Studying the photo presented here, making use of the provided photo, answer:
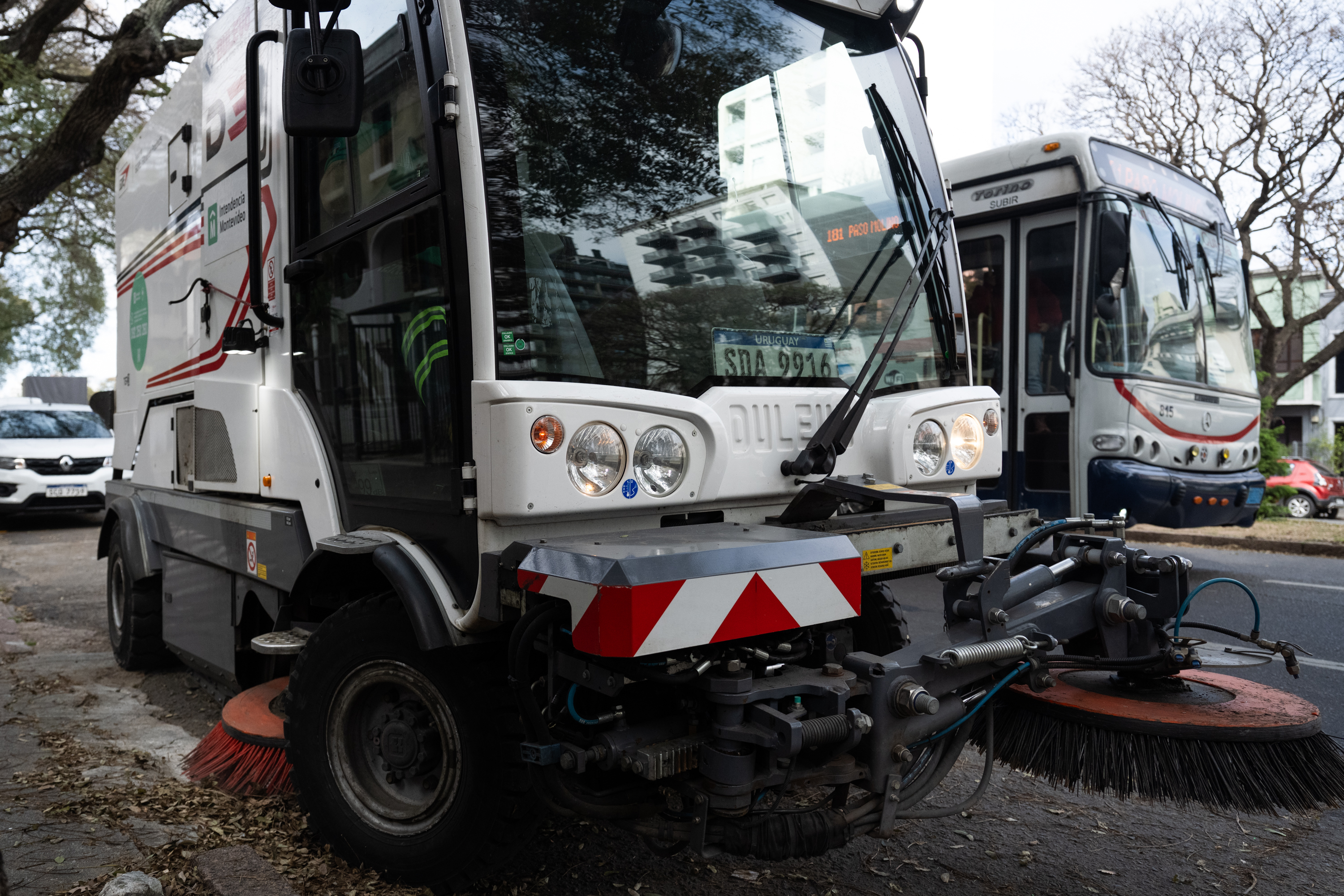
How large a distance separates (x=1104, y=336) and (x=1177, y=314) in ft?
3.01

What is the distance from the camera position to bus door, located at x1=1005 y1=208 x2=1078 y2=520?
8.07 meters

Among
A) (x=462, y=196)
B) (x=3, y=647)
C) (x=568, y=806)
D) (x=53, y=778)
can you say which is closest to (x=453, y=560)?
(x=568, y=806)

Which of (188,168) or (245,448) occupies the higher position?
(188,168)

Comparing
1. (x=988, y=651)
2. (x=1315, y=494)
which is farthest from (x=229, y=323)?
(x=1315, y=494)

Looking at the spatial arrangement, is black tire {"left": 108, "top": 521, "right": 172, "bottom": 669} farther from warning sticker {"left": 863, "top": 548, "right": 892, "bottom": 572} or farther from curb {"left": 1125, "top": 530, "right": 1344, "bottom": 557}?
curb {"left": 1125, "top": 530, "right": 1344, "bottom": 557}

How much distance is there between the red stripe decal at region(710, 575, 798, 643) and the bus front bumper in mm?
6349

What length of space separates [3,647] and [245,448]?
3.66 meters

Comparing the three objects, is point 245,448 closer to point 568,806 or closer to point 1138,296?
point 568,806

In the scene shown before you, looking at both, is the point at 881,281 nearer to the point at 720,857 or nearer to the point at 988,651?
the point at 988,651

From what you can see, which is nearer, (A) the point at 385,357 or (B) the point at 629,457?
(B) the point at 629,457

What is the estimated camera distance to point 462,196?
258cm

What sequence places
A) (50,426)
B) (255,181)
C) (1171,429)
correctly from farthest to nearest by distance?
(50,426) < (1171,429) < (255,181)

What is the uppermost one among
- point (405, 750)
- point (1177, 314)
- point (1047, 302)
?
point (1047, 302)

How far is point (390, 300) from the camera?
3.02 m
